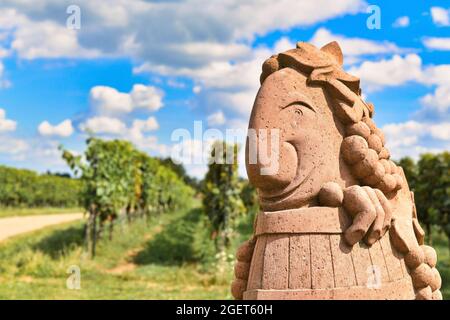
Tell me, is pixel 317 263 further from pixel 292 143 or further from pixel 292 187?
pixel 292 143

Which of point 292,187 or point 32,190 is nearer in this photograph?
point 292,187

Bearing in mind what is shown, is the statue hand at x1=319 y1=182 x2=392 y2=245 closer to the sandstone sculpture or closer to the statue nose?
the sandstone sculpture

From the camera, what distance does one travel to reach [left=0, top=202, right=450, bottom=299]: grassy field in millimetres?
11680

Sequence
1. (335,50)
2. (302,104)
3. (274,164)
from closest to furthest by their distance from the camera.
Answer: (274,164)
(302,104)
(335,50)

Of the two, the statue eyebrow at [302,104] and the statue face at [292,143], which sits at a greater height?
the statue eyebrow at [302,104]

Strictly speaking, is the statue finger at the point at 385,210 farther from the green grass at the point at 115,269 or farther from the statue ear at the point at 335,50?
the green grass at the point at 115,269

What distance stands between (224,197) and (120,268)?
4216 mm


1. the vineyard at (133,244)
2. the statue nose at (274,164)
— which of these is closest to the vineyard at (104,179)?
the vineyard at (133,244)

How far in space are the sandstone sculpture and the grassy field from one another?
710 centimetres

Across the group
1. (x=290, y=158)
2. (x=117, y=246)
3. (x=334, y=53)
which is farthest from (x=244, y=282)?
(x=117, y=246)

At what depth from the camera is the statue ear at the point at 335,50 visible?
15.0 ft

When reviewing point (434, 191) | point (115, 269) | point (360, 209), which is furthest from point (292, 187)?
point (434, 191)

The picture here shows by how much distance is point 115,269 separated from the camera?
15688 millimetres
